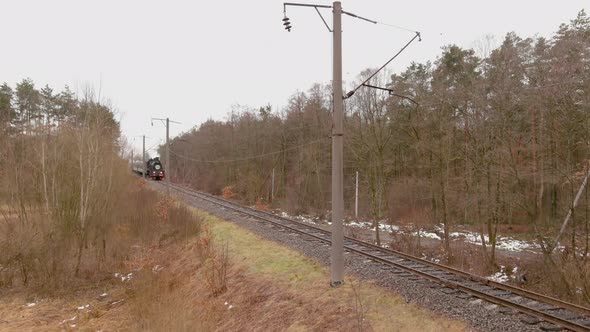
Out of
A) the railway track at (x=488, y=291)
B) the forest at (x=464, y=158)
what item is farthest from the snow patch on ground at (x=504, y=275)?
the railway track at (x=488, y=291)

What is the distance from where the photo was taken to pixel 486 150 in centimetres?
→ 1745

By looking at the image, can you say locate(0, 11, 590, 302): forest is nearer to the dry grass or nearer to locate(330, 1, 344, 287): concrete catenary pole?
locate(330, 1, 344, 287): concrete catenary pole

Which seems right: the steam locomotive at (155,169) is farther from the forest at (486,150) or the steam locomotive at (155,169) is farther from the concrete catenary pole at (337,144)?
the concrete catenary pole at (337,144)

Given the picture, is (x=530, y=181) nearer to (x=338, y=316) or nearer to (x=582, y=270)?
(x=582, y=270)

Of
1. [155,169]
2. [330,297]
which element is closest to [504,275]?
[330,297]

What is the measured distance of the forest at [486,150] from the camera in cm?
1315

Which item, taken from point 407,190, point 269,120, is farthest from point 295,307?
point 269,120

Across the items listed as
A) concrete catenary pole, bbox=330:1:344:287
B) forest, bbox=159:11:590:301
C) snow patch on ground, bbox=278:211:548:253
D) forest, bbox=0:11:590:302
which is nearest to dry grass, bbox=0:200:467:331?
concrete catenary pole, bbox=330:1:344:287

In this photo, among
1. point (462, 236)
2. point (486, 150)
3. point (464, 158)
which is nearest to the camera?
point (486, 150)

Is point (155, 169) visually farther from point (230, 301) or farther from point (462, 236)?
point (230, 301)

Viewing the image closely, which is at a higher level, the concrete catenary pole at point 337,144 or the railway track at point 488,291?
the concrete catenary pole at point 337,144

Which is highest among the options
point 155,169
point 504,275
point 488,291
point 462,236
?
point 155,169

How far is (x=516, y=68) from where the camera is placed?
59.2 feet

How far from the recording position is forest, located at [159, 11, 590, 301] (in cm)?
1315
